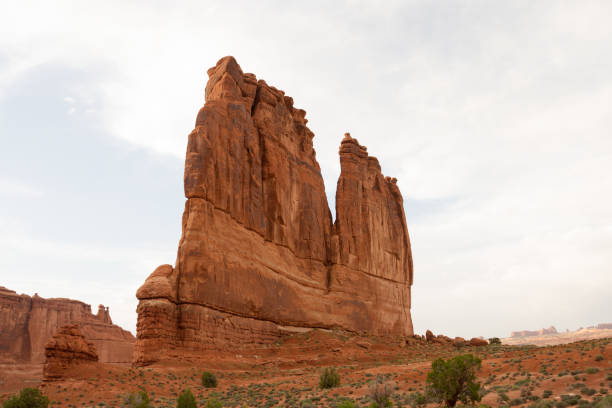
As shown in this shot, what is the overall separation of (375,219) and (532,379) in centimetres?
3427

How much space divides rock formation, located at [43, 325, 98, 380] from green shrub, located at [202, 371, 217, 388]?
5847 millimetres

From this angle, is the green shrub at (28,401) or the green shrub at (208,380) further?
the green shrub at (208,380)

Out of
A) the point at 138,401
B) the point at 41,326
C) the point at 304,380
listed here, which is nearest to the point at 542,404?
the point at 138,401

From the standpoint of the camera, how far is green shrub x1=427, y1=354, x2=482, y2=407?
17359 millimetres

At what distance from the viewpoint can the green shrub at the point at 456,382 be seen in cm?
1736

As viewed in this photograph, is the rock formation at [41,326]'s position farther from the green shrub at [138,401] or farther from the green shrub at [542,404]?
the green shrub at [542,404]

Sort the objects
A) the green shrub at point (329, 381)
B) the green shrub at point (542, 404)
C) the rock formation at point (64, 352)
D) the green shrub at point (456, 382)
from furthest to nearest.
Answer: the green shrub at point (329, 381)
the rock formation at point (64, 352)
the green shrub at point (456, 382)
the green shrub at point (542, 404)

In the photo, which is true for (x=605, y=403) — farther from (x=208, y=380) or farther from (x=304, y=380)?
(x=208, y=380)

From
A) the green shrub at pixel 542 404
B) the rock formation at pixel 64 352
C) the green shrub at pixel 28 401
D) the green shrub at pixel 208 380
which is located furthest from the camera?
the green shrub at pixel 208 380

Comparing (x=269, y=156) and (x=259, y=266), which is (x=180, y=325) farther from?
(x=269, y=156)

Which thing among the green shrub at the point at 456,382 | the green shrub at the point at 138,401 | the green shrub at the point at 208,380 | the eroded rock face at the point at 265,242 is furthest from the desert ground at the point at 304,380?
the eroded rock face at the point at 265,242

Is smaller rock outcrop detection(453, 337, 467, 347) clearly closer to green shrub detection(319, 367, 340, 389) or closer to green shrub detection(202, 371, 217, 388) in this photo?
green shrub detection(319, 367, 340, 389)

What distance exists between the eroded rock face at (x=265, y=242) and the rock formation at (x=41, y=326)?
147ft

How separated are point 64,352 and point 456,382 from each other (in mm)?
18282
